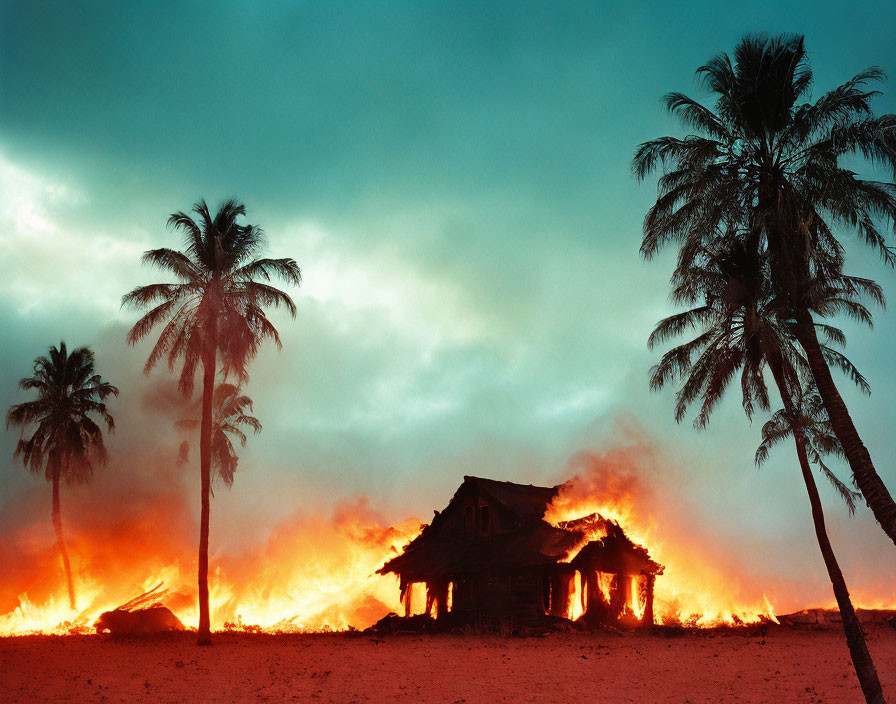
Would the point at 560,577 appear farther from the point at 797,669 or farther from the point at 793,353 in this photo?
the point at 793,353

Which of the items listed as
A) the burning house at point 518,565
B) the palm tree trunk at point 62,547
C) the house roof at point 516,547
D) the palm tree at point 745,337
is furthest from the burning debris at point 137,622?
the palm tree at point 745,337

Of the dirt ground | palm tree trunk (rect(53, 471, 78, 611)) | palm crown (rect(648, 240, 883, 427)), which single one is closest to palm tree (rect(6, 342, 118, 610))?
palm tree trunk (rect(53, 471, 78, 611))

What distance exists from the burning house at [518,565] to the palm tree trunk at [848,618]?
34.1 feet

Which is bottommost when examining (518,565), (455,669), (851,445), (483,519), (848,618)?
(455,669)

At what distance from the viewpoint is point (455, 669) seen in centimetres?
2062

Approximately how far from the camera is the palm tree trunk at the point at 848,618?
15523mm

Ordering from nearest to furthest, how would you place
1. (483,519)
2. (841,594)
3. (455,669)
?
(841,594), (455,669), (483,519)

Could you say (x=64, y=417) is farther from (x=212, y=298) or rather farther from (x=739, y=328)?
(x=739, y=328)

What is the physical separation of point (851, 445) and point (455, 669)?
12947 millimetres

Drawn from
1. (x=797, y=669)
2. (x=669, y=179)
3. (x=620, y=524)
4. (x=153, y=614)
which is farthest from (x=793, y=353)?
(x=153, y=614)

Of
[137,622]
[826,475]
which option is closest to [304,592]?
[137,622]

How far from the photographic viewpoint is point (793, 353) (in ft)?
72.2

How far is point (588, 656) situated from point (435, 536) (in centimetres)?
1507

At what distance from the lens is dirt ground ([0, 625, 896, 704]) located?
57.5 feet
